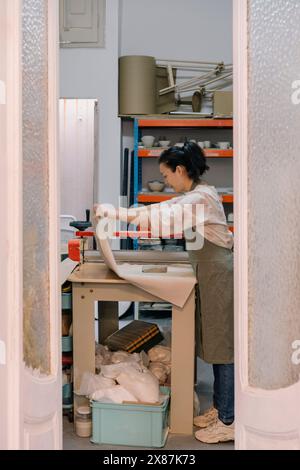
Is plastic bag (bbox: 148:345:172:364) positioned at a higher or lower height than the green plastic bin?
higher

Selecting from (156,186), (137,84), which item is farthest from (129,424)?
(137,84)

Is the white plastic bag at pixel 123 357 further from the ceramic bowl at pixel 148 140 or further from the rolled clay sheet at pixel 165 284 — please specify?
the ceramic bowl at pixel 148 140

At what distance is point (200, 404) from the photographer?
3742mm

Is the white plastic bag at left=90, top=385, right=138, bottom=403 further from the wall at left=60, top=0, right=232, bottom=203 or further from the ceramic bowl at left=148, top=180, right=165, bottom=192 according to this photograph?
the wall at left=60, top=0, right=232, bottom=203

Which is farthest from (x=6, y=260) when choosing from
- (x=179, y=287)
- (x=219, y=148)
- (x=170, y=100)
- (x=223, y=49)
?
(x=223, y=49)

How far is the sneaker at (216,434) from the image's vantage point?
3172 mm

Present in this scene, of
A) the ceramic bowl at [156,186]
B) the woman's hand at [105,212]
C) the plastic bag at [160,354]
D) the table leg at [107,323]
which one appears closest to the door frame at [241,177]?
the woman's hand at [105,212]

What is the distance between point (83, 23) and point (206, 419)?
4.10 meters

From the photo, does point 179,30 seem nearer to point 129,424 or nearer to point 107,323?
point 107,323

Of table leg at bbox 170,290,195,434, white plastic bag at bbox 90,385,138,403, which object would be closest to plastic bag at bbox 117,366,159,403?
white plastic bag at bbox 90,385,138,403

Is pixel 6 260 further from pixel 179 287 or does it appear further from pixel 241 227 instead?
pixel 179 287

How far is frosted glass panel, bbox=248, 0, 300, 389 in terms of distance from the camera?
5.41 ft

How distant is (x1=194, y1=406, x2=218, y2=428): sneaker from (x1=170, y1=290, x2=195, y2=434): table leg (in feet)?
0.31
